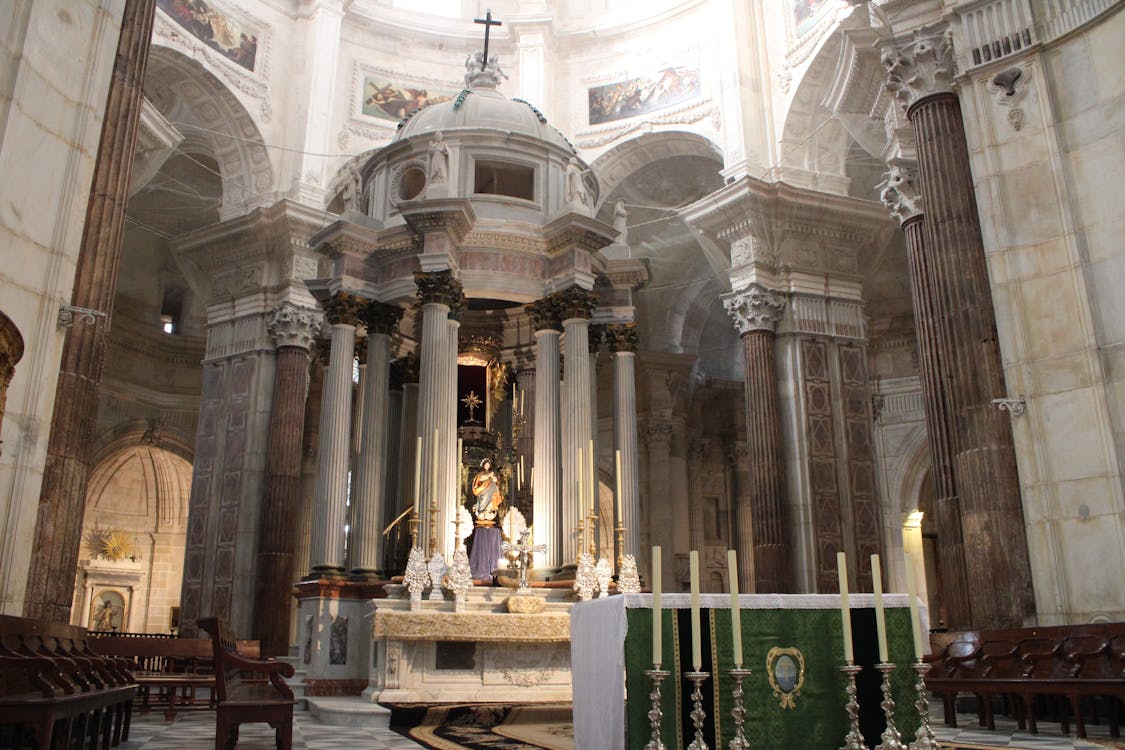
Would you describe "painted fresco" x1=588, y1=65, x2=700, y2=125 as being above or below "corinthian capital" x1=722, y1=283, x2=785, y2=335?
above

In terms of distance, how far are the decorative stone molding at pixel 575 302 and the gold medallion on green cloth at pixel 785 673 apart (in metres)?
8.98

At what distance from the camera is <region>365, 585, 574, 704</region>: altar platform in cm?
1085

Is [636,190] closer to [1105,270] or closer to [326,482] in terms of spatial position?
[326,482]

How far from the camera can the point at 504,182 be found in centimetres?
Answer: 1608

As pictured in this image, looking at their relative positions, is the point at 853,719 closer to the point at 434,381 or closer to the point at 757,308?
the point at 434,381

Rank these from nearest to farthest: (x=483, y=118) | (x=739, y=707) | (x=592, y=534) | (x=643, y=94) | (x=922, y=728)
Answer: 1. (x=739, y=707)
2. (x=922, y=728)
3. (x=592, y=534)
4. (x=483, y=118)
5. (x=643, y=94)

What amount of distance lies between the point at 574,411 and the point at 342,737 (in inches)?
247

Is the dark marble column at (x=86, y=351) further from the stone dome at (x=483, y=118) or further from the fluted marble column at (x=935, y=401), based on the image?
the fluted marble column at (x=935, y=401)

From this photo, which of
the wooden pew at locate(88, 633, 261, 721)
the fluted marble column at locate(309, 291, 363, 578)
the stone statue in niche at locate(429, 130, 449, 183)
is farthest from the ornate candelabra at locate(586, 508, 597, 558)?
the stone statue in niche at locate(429, 130, 449, 183)

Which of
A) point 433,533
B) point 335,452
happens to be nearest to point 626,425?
point 433,533

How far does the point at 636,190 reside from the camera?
79.8ft

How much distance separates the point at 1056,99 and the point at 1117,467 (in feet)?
13.4

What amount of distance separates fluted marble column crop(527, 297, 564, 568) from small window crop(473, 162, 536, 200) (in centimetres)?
242

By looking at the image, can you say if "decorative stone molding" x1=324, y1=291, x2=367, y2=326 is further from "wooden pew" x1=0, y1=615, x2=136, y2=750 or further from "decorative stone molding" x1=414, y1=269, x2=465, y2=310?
"wooden pew" x1=0, y1=615, x2=136, y2=750
